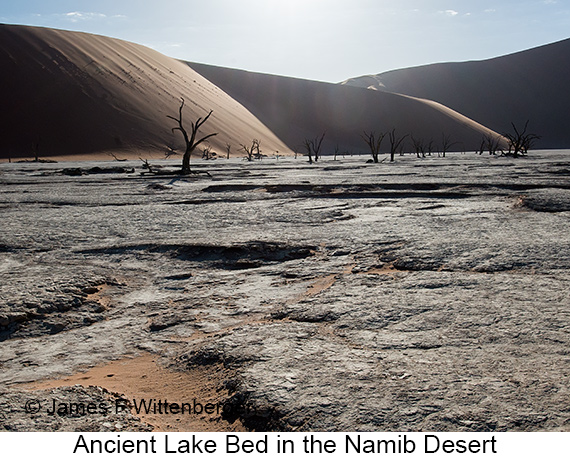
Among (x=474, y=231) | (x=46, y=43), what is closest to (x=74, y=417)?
(x=474, y=231)

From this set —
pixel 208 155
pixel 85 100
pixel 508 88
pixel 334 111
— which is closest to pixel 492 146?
pixel 334 111

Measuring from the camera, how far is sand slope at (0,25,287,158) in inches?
1468

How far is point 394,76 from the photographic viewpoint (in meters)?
111

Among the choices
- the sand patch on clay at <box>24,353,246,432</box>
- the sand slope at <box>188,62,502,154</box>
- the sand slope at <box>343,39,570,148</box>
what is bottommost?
the sand patch on clay at <box>24,353,246,432</box>

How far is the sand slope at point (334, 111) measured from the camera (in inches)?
2645

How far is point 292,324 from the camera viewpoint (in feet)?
7.86

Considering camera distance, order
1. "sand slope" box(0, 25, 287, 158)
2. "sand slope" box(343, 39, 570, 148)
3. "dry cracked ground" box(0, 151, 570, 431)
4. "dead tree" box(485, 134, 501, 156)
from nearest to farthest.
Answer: "dry cracked ground" box(0, 151, 570, 431)
"dead tree" box(485, 134, 501, 156)
"sand slope" box(0, 25, 287, 158)
"sand slope" box(343, 39, 570, 148)

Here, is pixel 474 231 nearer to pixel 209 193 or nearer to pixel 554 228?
pixel 554 228

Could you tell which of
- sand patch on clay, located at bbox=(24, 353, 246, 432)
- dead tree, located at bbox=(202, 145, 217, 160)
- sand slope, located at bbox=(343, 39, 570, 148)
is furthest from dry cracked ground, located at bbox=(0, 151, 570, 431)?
sand slope, located at bbox=(343, 39, 570, 148)

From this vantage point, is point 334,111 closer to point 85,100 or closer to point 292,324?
point 85,100

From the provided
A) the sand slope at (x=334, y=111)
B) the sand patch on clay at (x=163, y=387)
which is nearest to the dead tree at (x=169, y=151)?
the sand slope at (x=334, y=111)

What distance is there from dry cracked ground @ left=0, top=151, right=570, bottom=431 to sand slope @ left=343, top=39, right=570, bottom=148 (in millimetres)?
89761

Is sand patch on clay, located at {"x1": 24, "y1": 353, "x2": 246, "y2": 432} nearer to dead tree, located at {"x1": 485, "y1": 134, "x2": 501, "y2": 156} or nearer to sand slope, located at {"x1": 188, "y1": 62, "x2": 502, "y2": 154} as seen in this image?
dead tree, located at {"x1": 485, "y1": 134, "x2": 501, "y2": 156}
